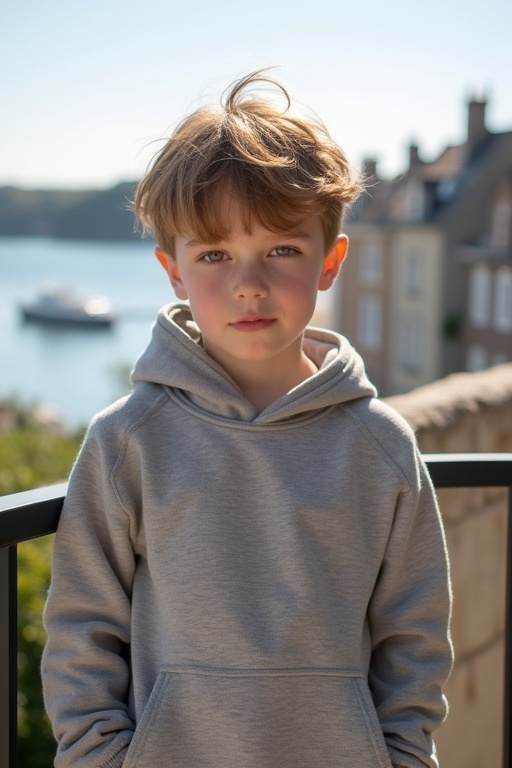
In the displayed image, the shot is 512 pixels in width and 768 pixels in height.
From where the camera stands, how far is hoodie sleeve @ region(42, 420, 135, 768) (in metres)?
1.17

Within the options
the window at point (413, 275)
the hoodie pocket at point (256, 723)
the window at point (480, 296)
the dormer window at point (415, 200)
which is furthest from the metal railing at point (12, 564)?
the window at point (413, 275)

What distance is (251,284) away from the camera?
4.01 feet

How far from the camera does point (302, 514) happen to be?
1.21m

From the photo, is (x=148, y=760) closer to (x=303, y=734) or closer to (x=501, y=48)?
(x=303, y=734)

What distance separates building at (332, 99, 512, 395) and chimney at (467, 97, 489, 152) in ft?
0.09

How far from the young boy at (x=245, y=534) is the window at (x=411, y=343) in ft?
84.1

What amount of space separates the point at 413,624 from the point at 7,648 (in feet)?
1.77

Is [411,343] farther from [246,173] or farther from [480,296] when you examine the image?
[246,173]

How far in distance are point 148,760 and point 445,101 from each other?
61.1 metres

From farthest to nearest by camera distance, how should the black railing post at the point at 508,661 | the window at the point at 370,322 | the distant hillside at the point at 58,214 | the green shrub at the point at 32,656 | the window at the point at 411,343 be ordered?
the distant hillside at the point at 58,214 → the window at the point at 370,322 → the window at the point at 411,343 → the green shrub at the point at 32,656 → the black railing post at the point at 508,661

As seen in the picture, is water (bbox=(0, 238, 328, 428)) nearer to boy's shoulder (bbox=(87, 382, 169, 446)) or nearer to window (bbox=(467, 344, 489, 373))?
window (bbox=(467, 344, 489, 373))

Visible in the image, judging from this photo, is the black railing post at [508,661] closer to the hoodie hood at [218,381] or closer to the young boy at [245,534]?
the young boy at [245,534]

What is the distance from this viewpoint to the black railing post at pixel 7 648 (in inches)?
45.1

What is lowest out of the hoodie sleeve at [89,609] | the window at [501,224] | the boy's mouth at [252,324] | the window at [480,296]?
the window at [480,296]
